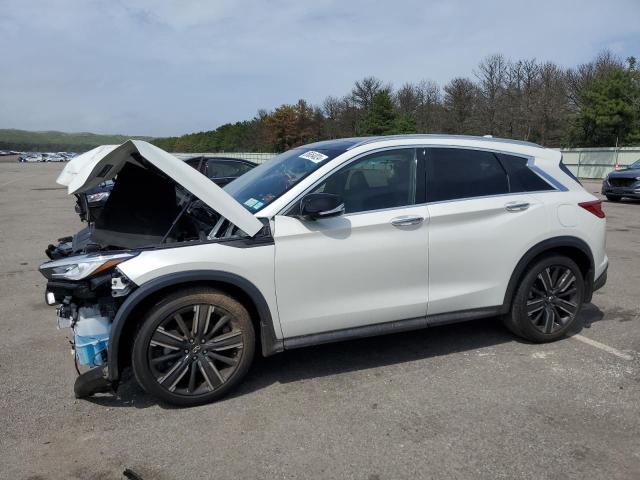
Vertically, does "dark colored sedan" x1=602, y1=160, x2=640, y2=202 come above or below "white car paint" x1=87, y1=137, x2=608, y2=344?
below

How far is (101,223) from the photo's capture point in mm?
3902

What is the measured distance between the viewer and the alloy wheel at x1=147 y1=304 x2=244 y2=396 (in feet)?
11.2

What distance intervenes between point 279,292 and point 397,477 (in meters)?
1.39

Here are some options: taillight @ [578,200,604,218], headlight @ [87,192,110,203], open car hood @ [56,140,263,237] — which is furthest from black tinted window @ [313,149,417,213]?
headlight @ [87,192,110,203]

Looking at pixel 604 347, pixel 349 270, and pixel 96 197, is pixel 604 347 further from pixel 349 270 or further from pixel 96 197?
pixel 96 197

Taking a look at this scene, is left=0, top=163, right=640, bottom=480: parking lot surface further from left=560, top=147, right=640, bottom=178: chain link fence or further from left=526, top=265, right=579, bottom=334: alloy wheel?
left=560, top=147, right=640, bottom=178: chain link fence

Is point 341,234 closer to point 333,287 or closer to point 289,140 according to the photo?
point 333,287

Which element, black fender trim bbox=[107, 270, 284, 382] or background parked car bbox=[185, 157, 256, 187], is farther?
background parked car bbox=[185, 157, 256, 187]

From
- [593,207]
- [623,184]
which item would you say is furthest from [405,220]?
[623,184]

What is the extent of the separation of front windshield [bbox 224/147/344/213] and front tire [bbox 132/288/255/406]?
2.60ft

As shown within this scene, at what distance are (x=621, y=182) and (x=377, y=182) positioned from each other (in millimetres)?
15488

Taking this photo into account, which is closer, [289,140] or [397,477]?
[397,477]

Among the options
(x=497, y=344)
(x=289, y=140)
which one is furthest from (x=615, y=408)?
(x=289, y=140)

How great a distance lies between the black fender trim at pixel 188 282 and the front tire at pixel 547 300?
209 cm
